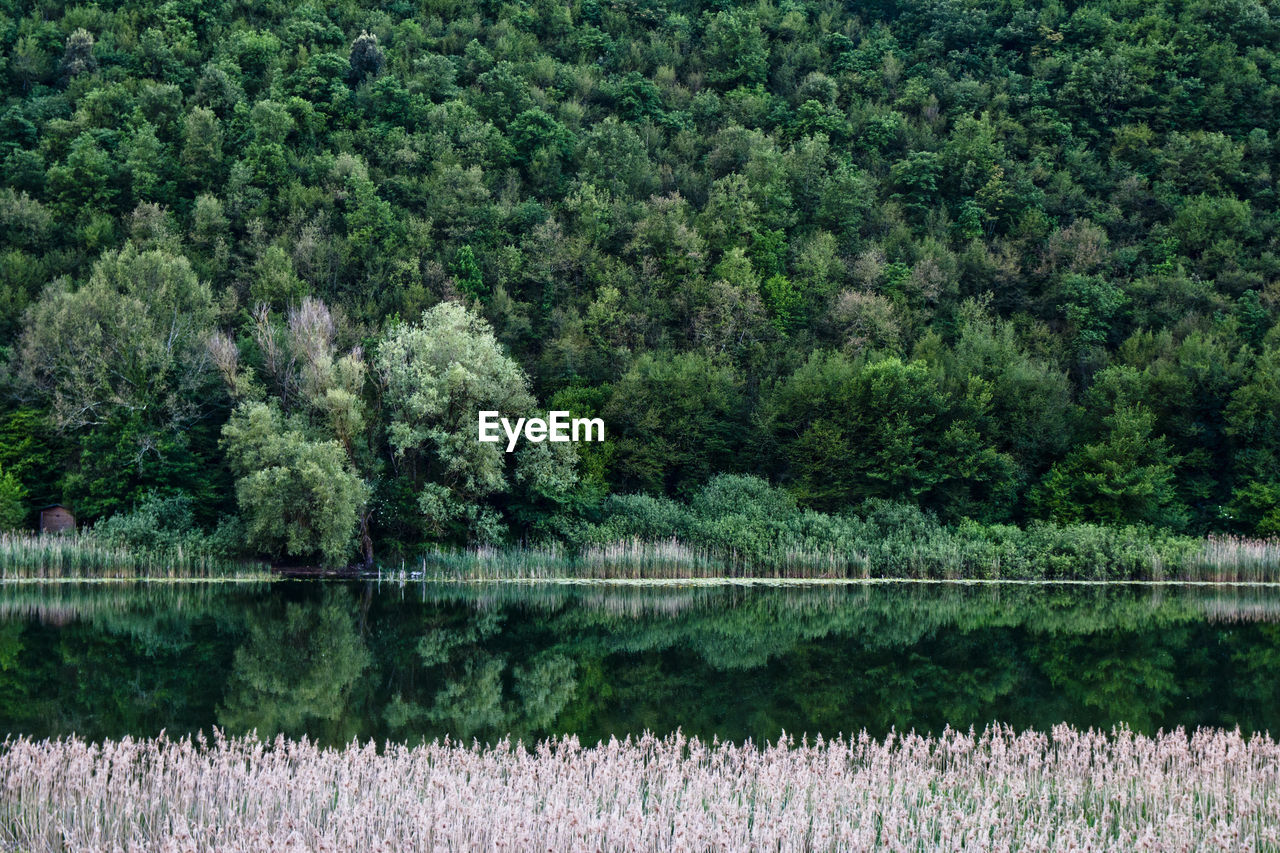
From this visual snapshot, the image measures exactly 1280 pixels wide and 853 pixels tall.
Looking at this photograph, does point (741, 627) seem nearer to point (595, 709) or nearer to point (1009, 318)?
point (595, 709)

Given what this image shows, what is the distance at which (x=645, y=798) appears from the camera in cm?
1143

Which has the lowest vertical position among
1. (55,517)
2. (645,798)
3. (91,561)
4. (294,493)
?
(645,798)

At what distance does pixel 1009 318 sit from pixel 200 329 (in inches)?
1722

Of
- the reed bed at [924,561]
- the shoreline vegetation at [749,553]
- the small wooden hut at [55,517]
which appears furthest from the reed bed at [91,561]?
the reed bed at [924,561]

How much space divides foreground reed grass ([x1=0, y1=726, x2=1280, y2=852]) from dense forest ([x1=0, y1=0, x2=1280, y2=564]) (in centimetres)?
2816

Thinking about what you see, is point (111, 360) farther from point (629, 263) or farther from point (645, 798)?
point (645, 798)

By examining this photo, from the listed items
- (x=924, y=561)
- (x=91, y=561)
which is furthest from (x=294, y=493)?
(x=924, y=561)

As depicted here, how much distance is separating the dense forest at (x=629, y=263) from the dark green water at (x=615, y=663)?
11.6 metres

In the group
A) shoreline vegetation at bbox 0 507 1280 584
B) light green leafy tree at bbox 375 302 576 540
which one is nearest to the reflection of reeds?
shoreline vegetation at bbox 0 507 1280 584

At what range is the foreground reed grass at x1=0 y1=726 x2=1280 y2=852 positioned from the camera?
31.1 feet

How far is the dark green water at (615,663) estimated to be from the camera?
52.2 ft

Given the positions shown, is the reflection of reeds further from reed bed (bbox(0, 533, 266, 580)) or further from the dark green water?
reed bed (bbox(0, 533, 266, 580))

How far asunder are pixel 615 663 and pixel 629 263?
49883mm

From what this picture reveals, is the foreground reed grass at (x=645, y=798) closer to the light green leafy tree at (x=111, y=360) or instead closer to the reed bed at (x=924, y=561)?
the reed bed at (x=924, y=561)
